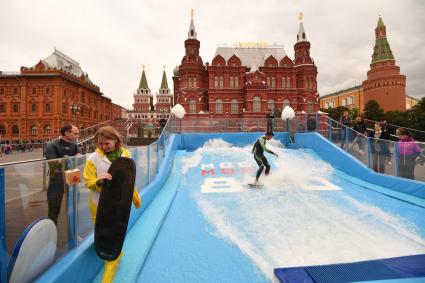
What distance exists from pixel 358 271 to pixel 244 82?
144 feet

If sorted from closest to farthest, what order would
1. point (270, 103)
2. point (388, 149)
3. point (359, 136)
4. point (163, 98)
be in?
point (388, 149) < point (359, 136) < point (270, 103) < point (163, 98)

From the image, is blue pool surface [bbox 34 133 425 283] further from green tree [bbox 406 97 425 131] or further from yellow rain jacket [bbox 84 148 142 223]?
green tree [bbox 406 97 425 131]

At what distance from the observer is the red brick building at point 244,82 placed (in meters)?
43.1

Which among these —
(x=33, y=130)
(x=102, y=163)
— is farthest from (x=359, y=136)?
(x=33, y=130)

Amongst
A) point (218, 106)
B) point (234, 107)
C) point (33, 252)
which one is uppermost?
point (218, 106)

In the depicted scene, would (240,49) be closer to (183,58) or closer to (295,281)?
(183,58)

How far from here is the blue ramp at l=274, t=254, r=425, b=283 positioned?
310cm

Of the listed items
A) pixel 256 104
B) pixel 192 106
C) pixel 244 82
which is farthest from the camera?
pixel 244 82

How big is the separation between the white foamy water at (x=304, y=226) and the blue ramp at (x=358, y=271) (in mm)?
192

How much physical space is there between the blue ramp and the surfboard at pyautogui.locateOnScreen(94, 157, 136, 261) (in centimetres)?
205

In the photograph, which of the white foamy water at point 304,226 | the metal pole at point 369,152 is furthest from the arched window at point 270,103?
the white foamy water at point 304,226

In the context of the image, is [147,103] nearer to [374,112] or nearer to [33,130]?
[33,130]

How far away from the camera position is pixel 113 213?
108 inches

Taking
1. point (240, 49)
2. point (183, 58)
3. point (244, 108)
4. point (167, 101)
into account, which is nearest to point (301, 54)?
point (240, 49)
